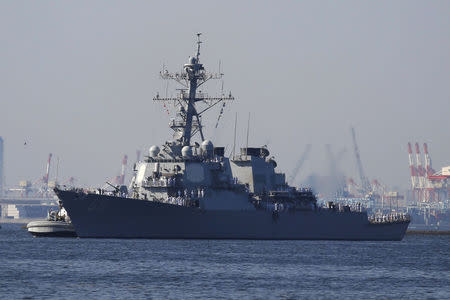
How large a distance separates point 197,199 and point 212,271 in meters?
24.0

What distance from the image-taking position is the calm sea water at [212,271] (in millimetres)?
42312

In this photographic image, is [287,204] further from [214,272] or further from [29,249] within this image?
[214,272]

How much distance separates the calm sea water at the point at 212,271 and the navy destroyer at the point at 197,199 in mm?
2015

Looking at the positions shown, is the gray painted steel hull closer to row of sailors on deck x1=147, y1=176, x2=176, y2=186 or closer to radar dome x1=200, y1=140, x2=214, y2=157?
row of sailors on deck x1=147, y1=176, x2=176, y2=186

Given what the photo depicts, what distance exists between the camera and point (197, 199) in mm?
74375

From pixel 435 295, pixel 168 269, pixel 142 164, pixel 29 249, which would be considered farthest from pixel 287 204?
pixel 435 295

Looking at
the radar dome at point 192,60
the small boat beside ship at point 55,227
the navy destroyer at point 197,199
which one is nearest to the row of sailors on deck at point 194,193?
the navy destroyer at point 197,199

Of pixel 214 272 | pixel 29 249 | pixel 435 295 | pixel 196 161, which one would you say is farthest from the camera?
pixel 196 161

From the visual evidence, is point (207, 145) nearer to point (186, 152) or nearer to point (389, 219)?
point (186, 152)

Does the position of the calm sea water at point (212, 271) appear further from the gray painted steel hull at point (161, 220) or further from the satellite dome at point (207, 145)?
the satellite dome at point (207, 145)

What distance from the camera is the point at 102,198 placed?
71.6m

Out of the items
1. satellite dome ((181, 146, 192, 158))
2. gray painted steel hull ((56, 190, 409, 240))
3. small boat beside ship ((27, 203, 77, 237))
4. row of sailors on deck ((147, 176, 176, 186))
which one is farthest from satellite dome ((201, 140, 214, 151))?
small boat beside ship ((27, 203, 77, 237))

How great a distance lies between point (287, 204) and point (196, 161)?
10.2 metres

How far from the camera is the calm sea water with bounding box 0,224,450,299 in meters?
42.3
